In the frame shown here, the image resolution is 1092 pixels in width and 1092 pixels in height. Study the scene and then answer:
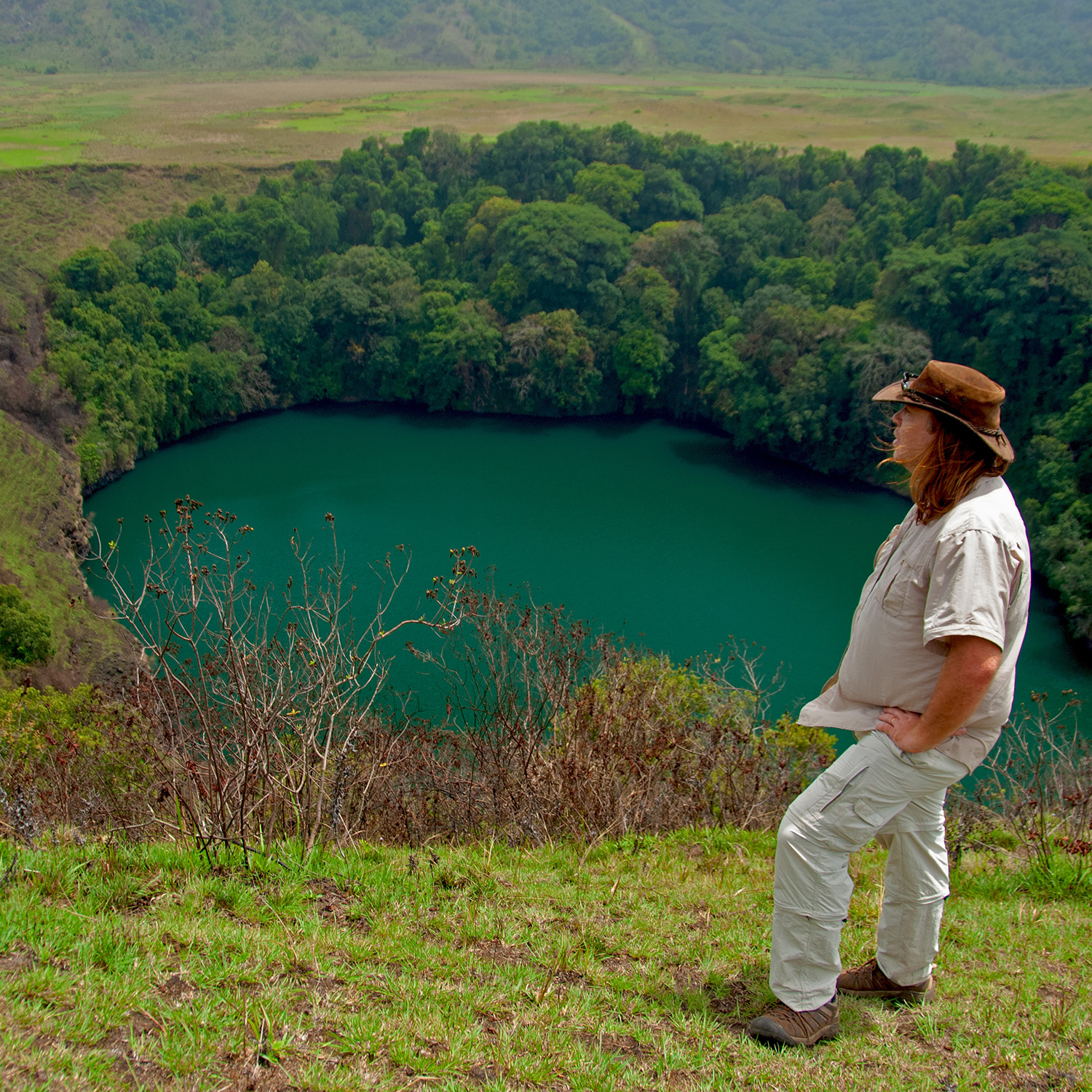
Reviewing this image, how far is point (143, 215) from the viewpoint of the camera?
3806 centimetres

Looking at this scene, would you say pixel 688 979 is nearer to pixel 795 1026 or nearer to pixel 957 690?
pixel 795 1026

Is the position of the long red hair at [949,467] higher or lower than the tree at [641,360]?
higher

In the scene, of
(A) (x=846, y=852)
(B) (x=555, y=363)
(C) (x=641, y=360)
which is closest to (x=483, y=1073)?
(A) (x=846, y=852)

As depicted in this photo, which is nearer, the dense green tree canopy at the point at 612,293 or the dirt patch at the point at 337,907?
the dirt patch at the point at 337,907

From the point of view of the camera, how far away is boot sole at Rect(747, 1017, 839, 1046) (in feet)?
8.79

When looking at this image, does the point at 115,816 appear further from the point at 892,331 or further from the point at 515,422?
the point at 515,422

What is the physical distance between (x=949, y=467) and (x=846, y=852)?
3.75 ft

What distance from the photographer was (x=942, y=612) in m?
2.54

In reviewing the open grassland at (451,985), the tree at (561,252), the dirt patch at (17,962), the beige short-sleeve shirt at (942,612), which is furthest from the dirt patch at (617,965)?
the tree at (561,252)

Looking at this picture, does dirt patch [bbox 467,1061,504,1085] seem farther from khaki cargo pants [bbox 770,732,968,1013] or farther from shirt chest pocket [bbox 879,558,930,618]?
shirt chest pocket [bbox 879,558,930,618]

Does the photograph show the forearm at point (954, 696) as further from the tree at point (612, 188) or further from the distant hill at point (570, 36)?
the distant hill at point (570, 36)

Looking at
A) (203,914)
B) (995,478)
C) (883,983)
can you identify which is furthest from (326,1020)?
(995,478)

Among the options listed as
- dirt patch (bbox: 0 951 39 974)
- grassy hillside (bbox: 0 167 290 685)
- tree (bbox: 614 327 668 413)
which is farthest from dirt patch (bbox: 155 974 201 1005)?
tree (bbox: 614 327 668 413)

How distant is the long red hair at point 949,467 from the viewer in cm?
268
